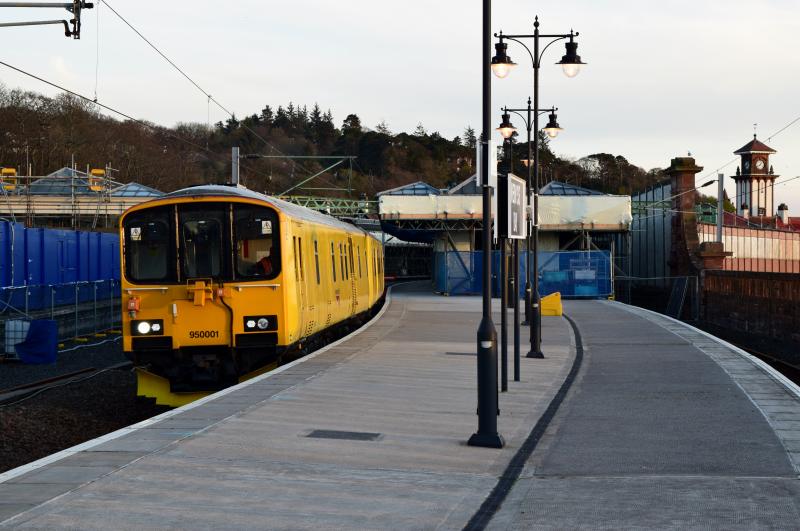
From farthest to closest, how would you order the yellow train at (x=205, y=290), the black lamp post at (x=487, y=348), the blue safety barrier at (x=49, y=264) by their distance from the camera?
1. the blue safety barrier at (x=49, y=264)
2. the yellow train at (x=205, y=290)
3. the black lamp post at (x=487, y=348)

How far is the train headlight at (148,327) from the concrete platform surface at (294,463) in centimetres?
170

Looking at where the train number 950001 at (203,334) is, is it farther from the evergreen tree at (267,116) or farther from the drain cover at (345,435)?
the evergreen tree at (267,116)

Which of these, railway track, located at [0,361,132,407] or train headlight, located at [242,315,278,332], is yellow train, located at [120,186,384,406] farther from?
railway track, located at [0,361,132,407]

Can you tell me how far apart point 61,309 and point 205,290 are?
14.6 metres

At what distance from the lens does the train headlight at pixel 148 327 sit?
50.4ft

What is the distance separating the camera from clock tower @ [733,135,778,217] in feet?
429

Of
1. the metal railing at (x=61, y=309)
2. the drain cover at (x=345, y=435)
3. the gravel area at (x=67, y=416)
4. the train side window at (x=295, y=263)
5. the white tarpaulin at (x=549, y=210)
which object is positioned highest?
the white tarpaulin at (x=549, y=210)

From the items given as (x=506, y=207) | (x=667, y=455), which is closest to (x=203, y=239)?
(x=506, y=207)

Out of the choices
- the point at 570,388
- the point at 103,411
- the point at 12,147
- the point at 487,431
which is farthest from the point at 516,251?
the point at 12,147

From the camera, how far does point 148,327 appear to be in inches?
608

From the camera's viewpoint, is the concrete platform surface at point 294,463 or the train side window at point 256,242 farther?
the train side window at point 256,242

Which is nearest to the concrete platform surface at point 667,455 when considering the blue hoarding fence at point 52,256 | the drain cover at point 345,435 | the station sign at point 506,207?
the drain cover at point 345,435

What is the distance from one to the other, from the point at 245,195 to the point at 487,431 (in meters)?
7.09

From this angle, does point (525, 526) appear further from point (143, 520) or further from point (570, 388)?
point (570, 388)
